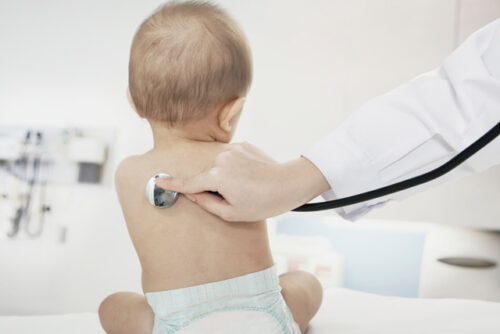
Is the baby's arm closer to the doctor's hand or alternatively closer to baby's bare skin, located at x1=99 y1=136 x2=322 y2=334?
baby's bare skin, located at x1=99 y1=136 x2=322 y2=334

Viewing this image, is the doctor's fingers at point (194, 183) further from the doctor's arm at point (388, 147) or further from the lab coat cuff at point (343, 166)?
the lab coat cuff at point (343, 166)

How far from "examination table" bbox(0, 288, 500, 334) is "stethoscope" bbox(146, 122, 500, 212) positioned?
0.27 m

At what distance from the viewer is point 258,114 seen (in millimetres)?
1879

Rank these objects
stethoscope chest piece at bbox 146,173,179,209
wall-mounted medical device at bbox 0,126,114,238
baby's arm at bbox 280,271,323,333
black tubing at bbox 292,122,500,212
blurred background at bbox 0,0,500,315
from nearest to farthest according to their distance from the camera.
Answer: black tubing at bbox 292,122,500,212
stethoscope chest piece at bbox 146,173,179,209
baby's arm at bbox 280,271,323,333
blurred background at bbox 0,0,500,315
wall-mounted medical device at bbox 0,126,114,238

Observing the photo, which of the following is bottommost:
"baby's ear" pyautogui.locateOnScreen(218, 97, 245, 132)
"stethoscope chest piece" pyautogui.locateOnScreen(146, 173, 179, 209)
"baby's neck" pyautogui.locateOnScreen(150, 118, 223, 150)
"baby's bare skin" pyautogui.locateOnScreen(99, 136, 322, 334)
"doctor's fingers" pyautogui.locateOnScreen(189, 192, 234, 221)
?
"baby's bare skin" pyautogui.locateOnScreen(99, 136, 322, 334)

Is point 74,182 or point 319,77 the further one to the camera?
point 74,182

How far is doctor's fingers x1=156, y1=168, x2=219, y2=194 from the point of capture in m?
0.57

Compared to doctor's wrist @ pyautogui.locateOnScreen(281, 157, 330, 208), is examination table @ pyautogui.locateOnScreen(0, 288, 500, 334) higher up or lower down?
lower down

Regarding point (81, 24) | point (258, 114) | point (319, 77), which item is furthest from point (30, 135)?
point (319, 77)

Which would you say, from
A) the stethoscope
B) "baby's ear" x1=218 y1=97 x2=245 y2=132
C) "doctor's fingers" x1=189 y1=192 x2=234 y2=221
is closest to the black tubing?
the stethoscope

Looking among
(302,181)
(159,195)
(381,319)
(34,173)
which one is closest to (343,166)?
(302,181)

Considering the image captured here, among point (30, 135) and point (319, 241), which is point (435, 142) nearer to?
point (319, 241)

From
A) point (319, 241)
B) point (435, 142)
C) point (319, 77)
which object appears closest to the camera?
point (435, 142)

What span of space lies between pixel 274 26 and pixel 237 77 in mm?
1195
